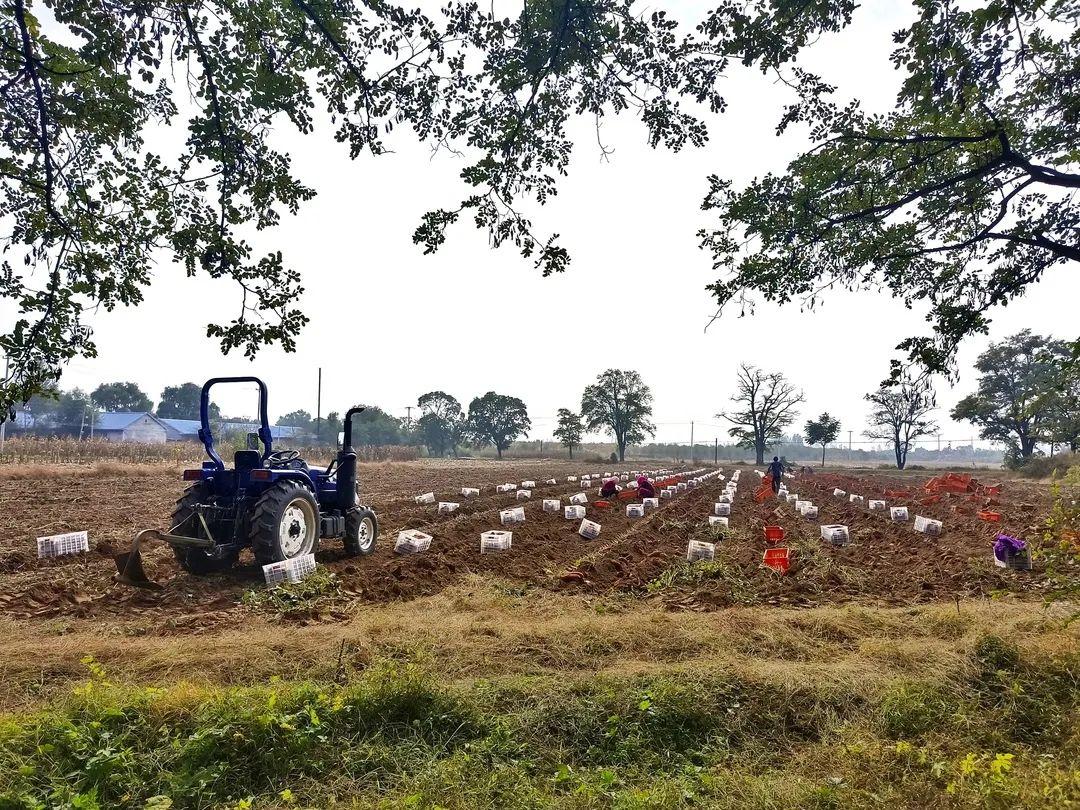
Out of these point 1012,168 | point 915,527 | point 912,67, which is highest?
point 912,67

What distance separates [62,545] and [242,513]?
12.5ft

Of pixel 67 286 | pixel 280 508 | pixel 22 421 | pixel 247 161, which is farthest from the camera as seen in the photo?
pixel 22 421

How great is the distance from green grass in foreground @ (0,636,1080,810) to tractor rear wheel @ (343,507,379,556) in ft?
16.1

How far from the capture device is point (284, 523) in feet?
25.0

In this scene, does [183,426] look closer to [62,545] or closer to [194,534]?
[62,545]

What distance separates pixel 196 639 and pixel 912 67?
27.2 feet

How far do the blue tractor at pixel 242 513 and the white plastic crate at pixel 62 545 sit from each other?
7.83 feet

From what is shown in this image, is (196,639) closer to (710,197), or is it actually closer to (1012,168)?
(710,197)

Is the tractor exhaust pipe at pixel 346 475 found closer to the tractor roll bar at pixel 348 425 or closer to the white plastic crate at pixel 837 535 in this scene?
the tractor roll bar at pixel 348 425

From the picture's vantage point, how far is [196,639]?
5258 millimetres

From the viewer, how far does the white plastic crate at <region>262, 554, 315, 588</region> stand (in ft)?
23.1

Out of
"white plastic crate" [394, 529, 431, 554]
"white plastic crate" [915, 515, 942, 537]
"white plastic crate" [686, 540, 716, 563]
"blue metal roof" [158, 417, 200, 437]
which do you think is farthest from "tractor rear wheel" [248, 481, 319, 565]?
"blue metal roof" [158, 417, 200, 437]

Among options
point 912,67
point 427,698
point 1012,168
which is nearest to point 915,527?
point 1012,168

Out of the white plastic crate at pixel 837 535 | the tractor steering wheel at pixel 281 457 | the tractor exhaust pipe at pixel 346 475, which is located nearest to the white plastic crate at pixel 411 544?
the tractor exhaust pipe at pixel 346 475
